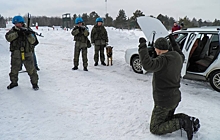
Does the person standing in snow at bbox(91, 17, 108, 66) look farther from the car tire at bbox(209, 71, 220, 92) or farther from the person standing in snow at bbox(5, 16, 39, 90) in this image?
the car tire at bbox(209, 71, 220, 92)

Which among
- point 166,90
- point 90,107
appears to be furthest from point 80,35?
point 166,90

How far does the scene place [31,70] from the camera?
16.5 ft

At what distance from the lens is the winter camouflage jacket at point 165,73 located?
2850mm

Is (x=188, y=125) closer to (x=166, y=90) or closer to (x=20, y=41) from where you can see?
(x=166, y=90)

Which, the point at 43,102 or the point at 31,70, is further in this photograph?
the point at 31,70

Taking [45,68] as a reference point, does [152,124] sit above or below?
below

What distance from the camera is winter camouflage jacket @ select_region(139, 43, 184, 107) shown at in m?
2.85

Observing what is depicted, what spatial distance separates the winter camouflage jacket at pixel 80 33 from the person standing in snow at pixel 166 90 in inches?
169

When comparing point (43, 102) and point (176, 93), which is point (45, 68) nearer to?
point (43, 102)

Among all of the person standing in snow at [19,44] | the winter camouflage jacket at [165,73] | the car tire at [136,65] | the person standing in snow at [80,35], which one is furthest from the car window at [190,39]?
the person standing in snow at [19,44]

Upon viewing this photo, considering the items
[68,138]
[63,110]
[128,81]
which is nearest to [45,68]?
[128,81]

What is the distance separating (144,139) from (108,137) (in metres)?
0.58

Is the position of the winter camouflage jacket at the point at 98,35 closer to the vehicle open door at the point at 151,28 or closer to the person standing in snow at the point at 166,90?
the vehicle open door at the point at 151,28

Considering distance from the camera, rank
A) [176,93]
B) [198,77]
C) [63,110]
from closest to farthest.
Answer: [176,93] < [63,110] < [198,77]
